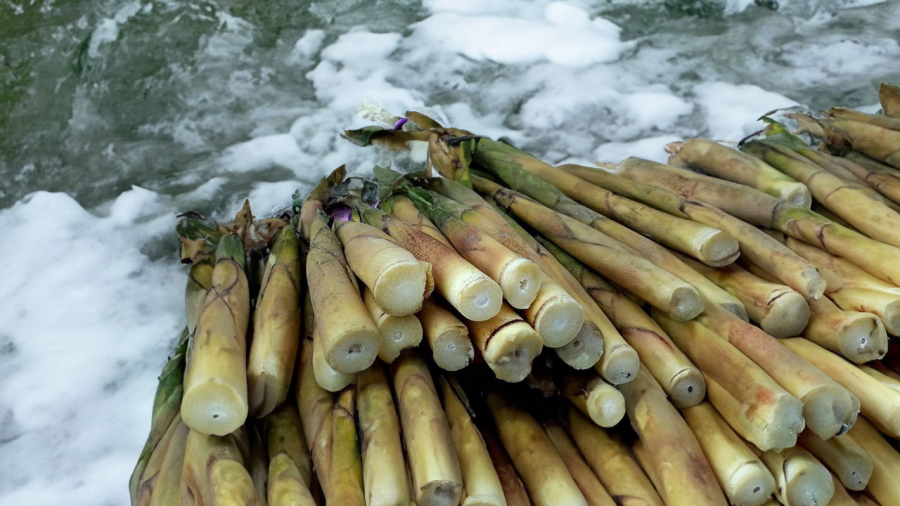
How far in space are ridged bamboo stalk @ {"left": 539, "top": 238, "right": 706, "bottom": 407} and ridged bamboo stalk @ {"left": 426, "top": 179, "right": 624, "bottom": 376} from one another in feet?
0.27

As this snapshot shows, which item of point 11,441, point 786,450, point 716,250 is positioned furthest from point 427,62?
point 786,450

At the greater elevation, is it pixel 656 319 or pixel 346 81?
pixel 656 319

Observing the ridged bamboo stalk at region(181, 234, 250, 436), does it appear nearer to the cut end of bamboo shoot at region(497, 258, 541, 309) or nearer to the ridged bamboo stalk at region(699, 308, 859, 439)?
the cut end of bamboo shoot at region(497, 258, 541, 309)

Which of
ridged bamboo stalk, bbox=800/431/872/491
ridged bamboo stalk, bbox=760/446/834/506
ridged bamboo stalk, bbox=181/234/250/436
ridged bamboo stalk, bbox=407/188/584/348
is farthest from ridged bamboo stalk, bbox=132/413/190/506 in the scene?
ridged bamboo stalk, bbox=800/431/872/491

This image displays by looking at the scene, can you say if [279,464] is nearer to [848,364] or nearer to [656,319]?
[656,319]

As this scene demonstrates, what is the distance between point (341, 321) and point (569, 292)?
0.54m

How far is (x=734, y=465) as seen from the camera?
4.60 ft

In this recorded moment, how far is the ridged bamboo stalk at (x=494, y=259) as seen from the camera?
4.68 ft

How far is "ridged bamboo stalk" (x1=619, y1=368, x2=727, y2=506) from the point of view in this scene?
136 cm

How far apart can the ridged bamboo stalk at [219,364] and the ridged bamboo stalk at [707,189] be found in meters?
1.19

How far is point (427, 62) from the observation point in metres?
3.80

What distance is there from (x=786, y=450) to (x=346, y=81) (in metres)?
2.83

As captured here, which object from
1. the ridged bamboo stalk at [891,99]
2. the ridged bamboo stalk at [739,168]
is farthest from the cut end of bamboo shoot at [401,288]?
the ridged bamboo stalk at [891,99]

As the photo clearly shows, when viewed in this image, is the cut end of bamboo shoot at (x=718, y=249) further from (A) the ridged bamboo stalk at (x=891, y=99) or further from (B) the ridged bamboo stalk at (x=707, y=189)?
(A) the ridged bamboo stalk at (x=891, y=99)
